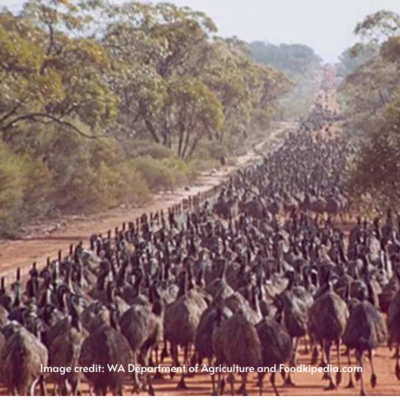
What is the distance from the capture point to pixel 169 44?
122 feet

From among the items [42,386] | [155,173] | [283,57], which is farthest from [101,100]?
[283,57]

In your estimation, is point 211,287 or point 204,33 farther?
point 204,33

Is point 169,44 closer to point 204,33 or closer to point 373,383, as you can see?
point 204,33

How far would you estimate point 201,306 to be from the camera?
1265cm

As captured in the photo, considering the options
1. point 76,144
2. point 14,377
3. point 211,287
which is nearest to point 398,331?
point 211,287

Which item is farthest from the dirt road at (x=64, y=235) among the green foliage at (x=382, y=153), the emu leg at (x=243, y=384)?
the emu leg at (x=243, y=384)

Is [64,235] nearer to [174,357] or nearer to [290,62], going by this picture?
[174,357]

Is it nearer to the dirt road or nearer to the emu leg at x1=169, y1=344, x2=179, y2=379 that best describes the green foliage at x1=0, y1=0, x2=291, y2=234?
the dirt road

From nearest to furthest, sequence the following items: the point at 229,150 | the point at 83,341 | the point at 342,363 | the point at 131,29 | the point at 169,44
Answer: the point at 83,341, the point at 342,363, the point at 131,29, the point at 169,44, the point at 229,150

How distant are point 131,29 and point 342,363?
22.9 meters

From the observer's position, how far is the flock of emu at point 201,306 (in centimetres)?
1062

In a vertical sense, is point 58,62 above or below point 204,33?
below

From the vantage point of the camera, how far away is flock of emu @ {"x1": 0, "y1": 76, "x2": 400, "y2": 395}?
418 inches

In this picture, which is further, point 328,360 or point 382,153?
point 382,153
